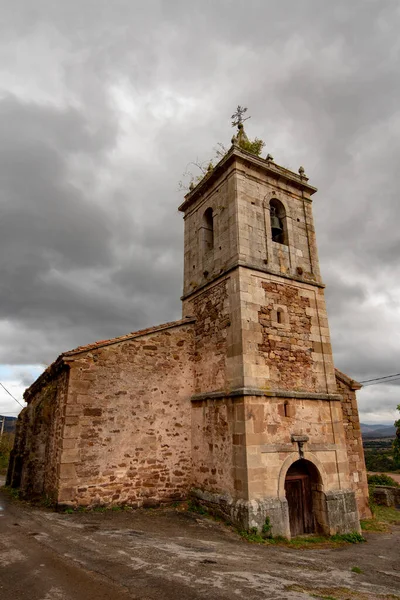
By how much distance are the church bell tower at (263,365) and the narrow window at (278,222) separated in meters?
0.04

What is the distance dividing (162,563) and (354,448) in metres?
8.54

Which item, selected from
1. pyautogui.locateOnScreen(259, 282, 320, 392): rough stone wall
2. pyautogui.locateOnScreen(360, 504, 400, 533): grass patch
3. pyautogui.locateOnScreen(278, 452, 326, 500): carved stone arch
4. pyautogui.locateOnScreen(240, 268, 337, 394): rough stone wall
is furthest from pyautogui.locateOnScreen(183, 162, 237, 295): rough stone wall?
pyautogui.locateOnScreen(360, 504, 400, 533): grass patch

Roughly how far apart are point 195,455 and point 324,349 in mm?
4892

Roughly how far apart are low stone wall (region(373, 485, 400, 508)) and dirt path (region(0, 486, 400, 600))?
8199 millimetres

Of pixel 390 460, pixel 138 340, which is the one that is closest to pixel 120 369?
pixel 138 340

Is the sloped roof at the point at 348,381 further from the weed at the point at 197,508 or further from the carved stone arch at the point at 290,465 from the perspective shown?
the weed at the point at 197,508

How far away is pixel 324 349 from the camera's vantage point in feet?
36.2

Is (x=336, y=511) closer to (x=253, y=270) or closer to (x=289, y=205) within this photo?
(x=253, y=270)

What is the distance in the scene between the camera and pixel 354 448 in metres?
11.8

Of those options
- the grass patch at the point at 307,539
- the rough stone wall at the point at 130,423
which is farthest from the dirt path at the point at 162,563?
the rough stone wall at the point at 130,423

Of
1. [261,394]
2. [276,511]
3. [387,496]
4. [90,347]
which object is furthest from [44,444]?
[387,496]

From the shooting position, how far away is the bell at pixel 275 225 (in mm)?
12008

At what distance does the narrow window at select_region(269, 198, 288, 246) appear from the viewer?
1207cm

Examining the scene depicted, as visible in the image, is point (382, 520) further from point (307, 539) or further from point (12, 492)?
point (12, 492)
